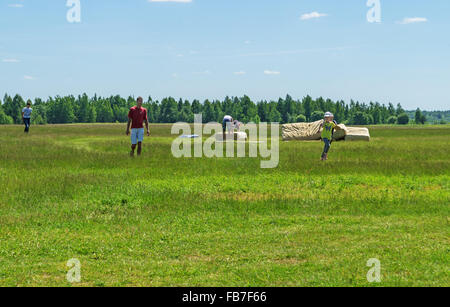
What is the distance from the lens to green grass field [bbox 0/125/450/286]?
24.0 feet

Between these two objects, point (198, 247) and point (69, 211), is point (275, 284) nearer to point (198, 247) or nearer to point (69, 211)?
point (198, 247)

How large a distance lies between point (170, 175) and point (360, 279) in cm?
1109

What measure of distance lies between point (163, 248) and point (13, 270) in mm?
2432

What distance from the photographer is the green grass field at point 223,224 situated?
288 inches

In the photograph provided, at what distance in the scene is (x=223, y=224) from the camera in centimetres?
1054

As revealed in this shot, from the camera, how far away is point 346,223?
10.6 metres

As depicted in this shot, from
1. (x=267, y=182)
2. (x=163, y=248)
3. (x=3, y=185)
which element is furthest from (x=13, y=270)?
(x=267, y=182)

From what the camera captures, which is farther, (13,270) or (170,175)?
(170,175)

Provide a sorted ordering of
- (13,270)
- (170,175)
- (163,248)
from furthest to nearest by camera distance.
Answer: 1. (170,175)
2. (163,248)
3. (13,270)

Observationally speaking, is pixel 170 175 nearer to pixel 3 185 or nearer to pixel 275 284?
pixel 3 185
